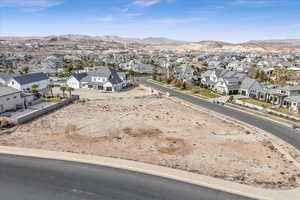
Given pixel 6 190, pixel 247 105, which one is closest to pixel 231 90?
pixel 247 105

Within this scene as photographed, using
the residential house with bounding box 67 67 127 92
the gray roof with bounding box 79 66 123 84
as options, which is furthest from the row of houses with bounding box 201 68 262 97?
the gray roof with bounding box 79 66 123 84

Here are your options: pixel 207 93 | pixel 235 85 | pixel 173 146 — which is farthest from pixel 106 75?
pixel 173 146

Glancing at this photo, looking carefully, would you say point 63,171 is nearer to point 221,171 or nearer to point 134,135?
point 134,135

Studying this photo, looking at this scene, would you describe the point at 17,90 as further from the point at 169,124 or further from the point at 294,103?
the point at 294,103

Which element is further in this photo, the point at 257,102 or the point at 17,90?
the point at 257,102

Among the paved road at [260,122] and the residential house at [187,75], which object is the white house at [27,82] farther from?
the residential house at [187,75]

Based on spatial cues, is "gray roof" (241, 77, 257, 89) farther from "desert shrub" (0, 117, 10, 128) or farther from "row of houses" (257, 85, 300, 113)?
"desert shrub" (0, 117, 10, 128)
